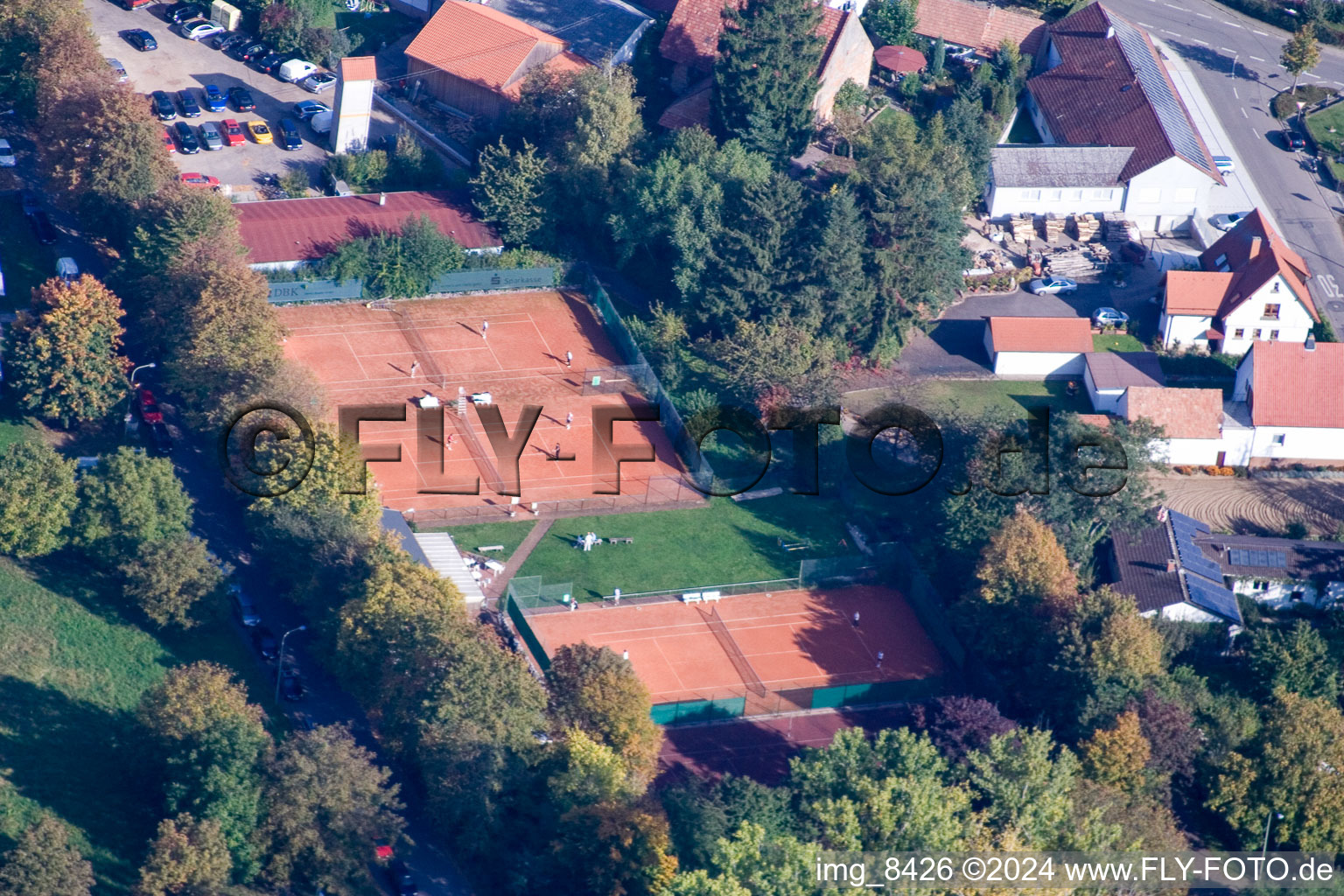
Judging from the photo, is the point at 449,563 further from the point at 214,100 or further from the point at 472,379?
the point at 214,100

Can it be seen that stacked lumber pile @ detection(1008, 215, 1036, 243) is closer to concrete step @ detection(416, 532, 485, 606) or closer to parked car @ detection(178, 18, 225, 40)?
concrete step @ detection(416, 532, 485, 606)

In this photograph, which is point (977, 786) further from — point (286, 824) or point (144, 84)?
point (144, 84)

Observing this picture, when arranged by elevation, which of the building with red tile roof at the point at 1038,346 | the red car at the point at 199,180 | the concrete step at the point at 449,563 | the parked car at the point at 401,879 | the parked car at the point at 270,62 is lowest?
the parked car at the point at 401,879

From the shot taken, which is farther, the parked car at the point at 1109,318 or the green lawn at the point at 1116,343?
the parked car at the point at 1109,318

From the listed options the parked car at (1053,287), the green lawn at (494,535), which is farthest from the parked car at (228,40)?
the parked car at (1053,287)

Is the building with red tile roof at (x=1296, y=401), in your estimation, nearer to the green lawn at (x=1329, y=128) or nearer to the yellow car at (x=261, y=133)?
the green lawn at (x=1329, y=128)

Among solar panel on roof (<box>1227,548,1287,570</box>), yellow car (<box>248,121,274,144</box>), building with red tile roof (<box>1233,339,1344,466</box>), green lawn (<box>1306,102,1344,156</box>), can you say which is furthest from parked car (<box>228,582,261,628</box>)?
green lawn (<box>1306,102,1344,156</box>)

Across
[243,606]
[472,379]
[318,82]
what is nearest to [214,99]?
[318,82]
